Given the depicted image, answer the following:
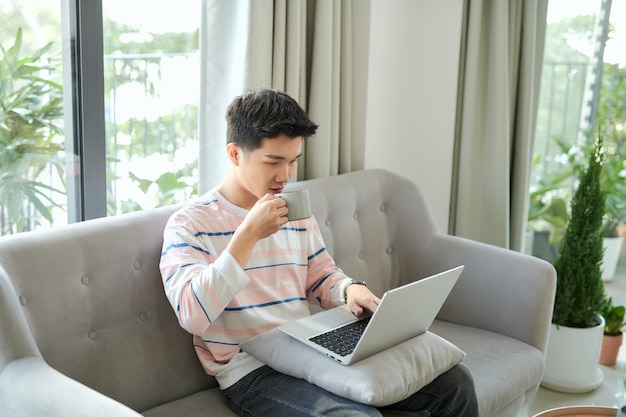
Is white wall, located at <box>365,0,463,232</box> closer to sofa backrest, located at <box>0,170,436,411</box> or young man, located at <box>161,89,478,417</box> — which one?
young man, located at <box>161,89,478,417</box>

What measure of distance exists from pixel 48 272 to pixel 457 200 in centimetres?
209

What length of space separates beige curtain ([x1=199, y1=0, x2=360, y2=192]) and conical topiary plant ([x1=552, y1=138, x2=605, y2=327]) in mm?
955

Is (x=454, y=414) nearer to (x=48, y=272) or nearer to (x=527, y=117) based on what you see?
(x=48, y=272)

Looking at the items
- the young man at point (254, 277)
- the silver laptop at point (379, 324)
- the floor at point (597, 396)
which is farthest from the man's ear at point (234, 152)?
the floor at point (597, 396)

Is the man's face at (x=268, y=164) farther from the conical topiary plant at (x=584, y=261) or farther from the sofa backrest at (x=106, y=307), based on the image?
the conical topiary plant at (x=584, y=261)

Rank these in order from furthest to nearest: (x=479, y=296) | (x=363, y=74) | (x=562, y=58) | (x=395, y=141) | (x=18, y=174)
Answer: (x=562, y=58) → (x=395, y=141) → (x=363, y=74) → (x=479, y=296) → (x=18, y=174)

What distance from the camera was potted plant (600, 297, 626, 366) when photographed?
341 cm

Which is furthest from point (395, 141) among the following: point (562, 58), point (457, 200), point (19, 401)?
point (19, 401)

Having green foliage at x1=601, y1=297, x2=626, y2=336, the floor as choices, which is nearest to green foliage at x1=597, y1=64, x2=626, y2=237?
green foliage at x1=601, y1=297, x2=626, y2=336

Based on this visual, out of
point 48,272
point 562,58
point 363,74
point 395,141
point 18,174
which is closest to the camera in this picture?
point 48,272

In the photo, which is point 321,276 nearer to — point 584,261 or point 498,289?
point 498,289

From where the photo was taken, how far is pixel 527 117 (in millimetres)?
3410

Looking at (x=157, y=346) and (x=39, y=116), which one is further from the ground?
(x=39, y=116)

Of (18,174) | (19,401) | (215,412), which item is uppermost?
(18,174)
